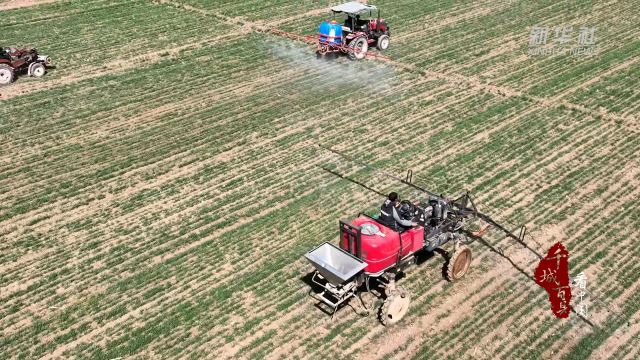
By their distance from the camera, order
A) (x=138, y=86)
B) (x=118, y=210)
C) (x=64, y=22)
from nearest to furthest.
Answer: (x=118, y=210)
(x=138, y=86)
(x=64, y=22)

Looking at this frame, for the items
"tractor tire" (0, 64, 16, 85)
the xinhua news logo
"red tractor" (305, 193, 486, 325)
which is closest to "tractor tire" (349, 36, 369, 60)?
the xinhua news logo

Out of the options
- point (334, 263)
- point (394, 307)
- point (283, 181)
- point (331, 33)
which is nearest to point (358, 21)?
point (331, 33)

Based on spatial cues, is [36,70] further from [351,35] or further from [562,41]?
[562,41]

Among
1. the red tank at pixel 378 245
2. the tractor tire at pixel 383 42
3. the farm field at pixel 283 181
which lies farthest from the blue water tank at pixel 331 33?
the red tank at pixel 378 245

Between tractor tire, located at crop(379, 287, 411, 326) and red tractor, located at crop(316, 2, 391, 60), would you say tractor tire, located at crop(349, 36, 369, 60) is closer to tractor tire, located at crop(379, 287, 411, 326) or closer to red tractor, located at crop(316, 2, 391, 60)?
red tractor, located at crop(316, 2, 391, 60)

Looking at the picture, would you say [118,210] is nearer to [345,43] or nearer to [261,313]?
[261,313]

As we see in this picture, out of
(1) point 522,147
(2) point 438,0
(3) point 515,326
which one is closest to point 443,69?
(1) point 522,147
